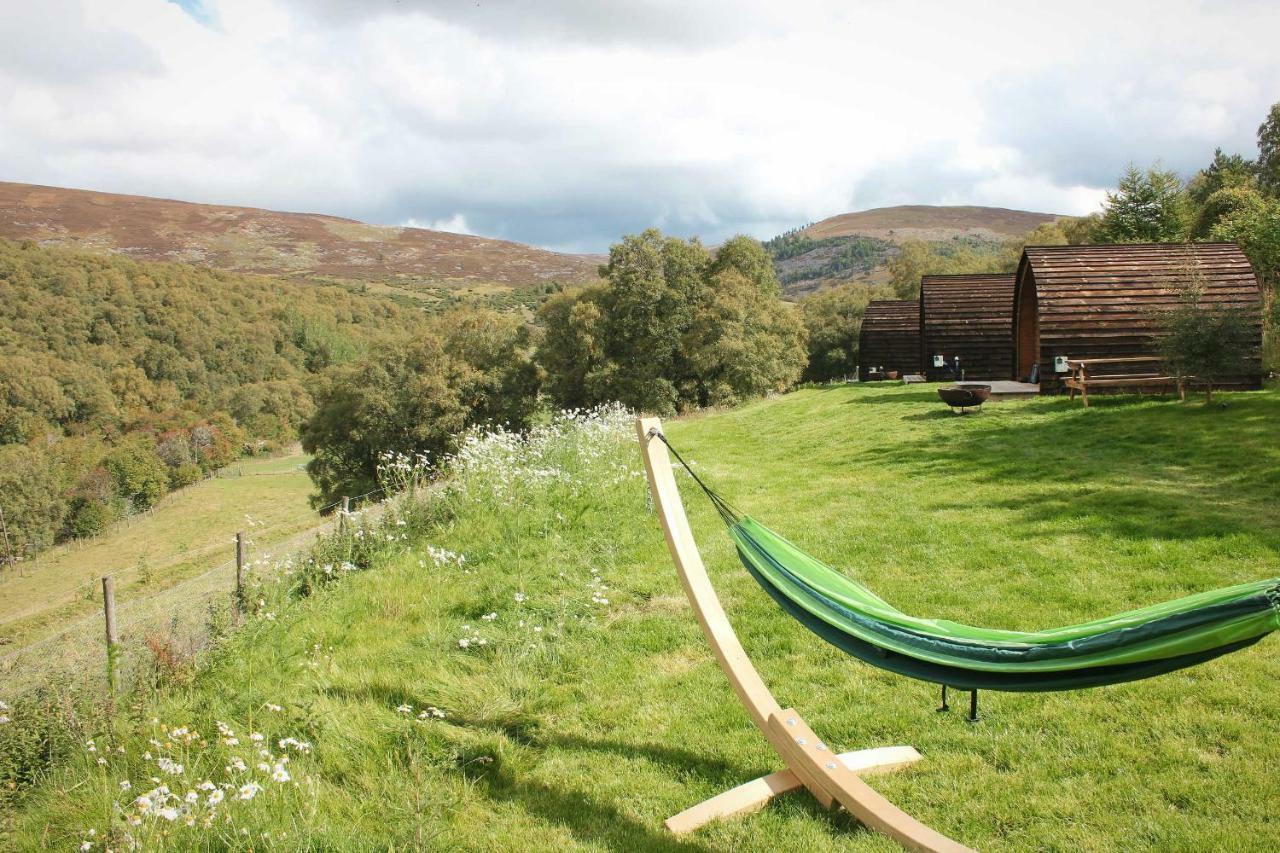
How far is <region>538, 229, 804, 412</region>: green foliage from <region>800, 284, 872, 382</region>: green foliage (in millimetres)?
11822

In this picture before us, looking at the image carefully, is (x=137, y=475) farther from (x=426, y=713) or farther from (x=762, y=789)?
(x=762, y=789)

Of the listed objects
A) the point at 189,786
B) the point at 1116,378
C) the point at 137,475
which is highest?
the point at 1116,378

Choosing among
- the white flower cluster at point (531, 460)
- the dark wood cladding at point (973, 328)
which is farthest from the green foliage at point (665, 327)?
the white flower cluster at point (531, 460)

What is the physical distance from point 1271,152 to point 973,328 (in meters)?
26.6

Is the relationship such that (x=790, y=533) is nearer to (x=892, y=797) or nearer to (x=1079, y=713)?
(x=1079, y=713)

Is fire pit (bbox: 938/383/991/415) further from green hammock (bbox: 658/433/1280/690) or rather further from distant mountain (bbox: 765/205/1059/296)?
distant mountain (bbox: 765/205/1059/296)

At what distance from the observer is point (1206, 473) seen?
26.1ft

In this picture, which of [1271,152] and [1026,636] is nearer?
[1026,636]

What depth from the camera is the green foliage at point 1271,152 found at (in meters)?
33.3

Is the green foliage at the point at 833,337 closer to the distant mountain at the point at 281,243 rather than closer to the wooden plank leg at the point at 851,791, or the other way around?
the wooden plank leg at the point at 851,791

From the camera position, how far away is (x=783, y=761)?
3.46 meters

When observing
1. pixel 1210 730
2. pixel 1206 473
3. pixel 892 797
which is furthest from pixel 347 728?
pixel 1206 473

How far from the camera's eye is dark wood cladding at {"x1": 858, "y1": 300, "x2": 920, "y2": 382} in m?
28.1

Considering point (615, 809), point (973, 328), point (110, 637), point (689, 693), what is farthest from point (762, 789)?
point (973, 328)
